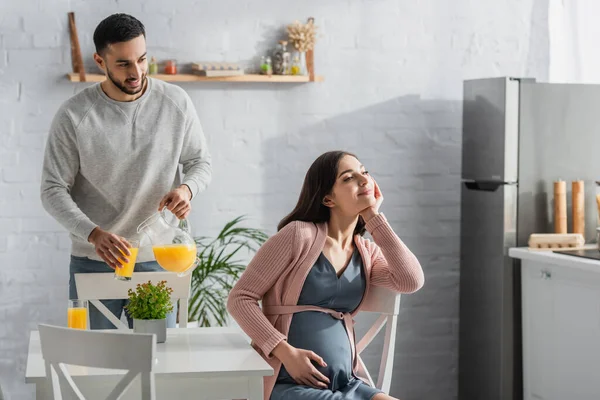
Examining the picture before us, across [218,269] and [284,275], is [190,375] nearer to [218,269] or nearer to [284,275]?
[284,275]

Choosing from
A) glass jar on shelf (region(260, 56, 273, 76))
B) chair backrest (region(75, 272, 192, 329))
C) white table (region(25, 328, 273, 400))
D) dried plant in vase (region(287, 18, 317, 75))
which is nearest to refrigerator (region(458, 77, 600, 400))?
dried plant in vase (region(287, 18, 317, 75))

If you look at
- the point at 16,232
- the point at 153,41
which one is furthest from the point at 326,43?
the point at 16,232

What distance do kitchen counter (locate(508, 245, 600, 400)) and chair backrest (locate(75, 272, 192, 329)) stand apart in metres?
1.43

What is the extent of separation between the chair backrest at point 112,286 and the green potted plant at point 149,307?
428 mm

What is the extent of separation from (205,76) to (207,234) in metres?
0.65

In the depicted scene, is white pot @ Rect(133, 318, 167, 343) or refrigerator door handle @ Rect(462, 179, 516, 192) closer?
white pot @ Rect(133, 318, 167, 343)

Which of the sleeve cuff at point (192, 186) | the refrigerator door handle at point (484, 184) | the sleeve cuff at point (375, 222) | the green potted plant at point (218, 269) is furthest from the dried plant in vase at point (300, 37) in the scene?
the sleeve cuff at point (375, 222)

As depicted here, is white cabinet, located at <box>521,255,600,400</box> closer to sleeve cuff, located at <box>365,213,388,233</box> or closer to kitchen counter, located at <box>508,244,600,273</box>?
kitchen counter, located at <box>508,244,600,273</box>

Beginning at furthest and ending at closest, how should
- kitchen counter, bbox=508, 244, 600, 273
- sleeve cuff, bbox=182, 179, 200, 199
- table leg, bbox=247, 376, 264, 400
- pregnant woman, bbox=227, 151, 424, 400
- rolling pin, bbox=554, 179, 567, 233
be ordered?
rolling pin, bbox=554, 179, 567, 233 < kitchen counter, bbox=508, 244, 600, 273 < sleeve cuff, bbox=182, 179, 200, 199 < pregnant woman, bbox=227, 151, 424, 400 < table leg, bbox=247, 376, 264, 400

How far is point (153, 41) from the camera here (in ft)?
11.5

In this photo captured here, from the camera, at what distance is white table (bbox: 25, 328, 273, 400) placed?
71.4 inches

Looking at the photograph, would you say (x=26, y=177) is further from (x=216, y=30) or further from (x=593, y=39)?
(x=593, y=39)

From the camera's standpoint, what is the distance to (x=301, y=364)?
2.23 metres

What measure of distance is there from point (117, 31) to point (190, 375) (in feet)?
3.85
